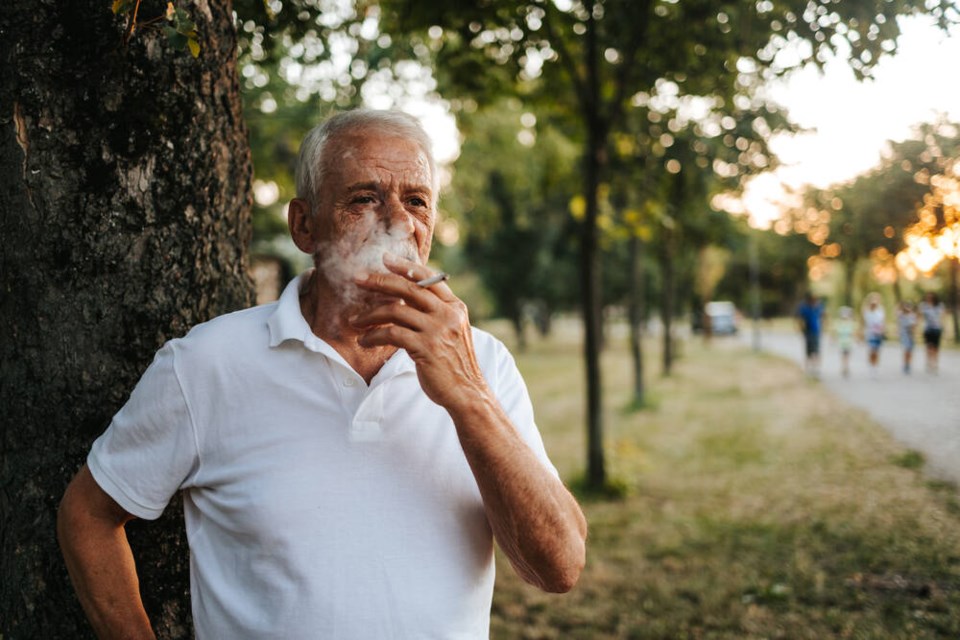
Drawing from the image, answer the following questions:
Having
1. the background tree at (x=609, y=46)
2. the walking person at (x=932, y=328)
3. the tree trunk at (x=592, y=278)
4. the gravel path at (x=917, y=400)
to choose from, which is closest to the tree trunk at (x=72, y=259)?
the background tree at (x=609, y=46)

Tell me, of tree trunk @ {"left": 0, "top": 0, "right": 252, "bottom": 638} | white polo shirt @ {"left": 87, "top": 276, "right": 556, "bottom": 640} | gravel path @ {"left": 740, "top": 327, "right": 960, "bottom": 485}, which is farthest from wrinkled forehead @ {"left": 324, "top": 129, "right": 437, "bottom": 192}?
gravel path @ {"left": 740, "top": 327, "right": 960, "bottom": 485}

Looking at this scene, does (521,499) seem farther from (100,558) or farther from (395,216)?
(100,558)

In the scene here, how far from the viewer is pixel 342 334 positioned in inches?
64.7

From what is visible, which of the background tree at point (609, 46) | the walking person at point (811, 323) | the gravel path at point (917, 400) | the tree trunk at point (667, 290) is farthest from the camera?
the walking person at point (811, 323)

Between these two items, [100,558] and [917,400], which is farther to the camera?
[917,400]

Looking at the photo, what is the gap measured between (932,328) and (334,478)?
7985 millimetres

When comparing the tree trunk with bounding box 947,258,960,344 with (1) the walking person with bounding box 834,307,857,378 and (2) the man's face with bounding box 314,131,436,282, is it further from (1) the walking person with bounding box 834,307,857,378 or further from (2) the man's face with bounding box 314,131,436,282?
(1) the walking person with bounding box 834,307,857,378

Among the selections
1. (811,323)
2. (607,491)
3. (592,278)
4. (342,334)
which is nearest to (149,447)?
(342,334)

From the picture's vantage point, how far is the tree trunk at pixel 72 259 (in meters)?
1.78

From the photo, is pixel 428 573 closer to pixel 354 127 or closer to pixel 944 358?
pixel 354 127

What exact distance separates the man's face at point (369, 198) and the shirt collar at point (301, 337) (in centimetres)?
13

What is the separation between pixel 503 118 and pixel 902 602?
1210cm

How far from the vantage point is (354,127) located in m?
1.69

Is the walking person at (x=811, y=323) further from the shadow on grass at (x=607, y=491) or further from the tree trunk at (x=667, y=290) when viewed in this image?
the shadow on grass at (x=607, y=491)
